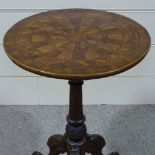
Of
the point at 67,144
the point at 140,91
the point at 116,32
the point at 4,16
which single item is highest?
the point at 4,16

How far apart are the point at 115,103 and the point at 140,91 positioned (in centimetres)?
16

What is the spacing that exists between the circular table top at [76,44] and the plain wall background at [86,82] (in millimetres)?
415

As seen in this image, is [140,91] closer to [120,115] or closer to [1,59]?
[120,115]

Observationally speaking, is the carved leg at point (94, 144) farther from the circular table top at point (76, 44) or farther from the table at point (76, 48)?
the circular table top at point (76, 44)

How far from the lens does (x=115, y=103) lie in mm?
1949

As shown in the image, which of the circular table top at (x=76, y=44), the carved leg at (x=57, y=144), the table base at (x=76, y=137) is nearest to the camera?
the circular table top at (x=76, y=44)

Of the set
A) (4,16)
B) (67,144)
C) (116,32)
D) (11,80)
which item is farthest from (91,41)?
(11,80)

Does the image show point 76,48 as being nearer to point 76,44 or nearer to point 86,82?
point 76,44

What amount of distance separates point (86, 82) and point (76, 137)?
0.61 meters

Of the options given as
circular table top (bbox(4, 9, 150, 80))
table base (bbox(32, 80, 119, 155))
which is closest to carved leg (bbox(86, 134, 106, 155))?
table base (bbox(32, 80, 119, 155))

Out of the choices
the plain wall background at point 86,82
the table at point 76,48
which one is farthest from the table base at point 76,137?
the plain wall background at point 86,82

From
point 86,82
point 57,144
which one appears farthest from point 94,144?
point 86,82

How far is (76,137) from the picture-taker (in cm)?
129

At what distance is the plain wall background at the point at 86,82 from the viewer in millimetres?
1689
